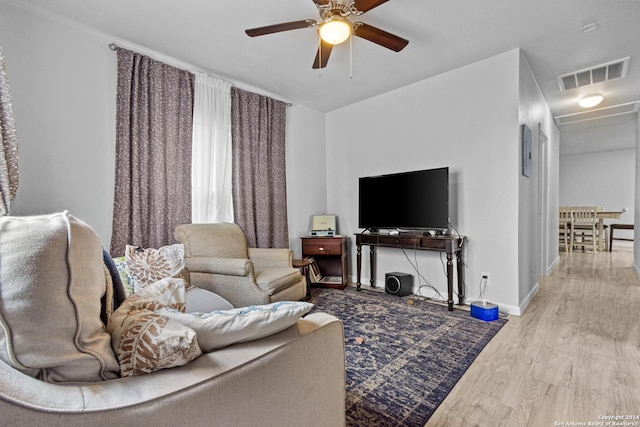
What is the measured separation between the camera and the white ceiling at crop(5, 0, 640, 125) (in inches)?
87.0

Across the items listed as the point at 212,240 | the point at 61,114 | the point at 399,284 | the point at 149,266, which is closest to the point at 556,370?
the point at 399,284

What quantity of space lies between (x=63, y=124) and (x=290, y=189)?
93.7 inches

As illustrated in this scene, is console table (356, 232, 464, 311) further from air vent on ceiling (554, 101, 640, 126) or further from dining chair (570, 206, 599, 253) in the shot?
dining chair (570, 206, 599, 253)

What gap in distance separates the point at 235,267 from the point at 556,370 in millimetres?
2312

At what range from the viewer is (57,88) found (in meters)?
2.29

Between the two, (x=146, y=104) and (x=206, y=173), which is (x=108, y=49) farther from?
(x=206, y=173)

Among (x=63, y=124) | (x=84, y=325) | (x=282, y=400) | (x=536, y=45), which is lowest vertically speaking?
(x=282, y=400)

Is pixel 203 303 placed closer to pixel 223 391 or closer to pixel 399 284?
pixel 223 391

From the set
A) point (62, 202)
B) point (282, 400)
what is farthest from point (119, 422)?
point (62, 202)

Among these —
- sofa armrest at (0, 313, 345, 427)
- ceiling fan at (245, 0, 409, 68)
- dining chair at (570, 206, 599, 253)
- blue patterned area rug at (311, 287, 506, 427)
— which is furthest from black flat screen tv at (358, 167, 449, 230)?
dining chair at (570, 206, 599, 253)

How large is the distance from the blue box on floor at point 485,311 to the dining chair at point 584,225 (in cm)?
538

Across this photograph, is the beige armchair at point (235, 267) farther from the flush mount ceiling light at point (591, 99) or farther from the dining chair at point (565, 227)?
the dining chair at point (565, 227)

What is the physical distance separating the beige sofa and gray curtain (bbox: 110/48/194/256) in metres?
2.10

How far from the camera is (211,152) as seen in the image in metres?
3.22
